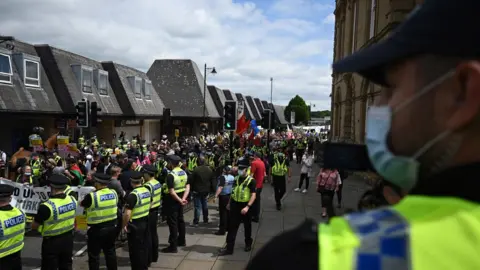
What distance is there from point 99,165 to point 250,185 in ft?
20.3

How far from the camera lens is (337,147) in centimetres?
135

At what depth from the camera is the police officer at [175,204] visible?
8047 mm

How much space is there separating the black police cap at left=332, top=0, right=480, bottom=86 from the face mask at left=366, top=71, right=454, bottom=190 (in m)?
0.06

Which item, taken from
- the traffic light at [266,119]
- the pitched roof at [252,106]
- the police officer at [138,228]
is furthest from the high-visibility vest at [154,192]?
the pitched roof at [252,106]

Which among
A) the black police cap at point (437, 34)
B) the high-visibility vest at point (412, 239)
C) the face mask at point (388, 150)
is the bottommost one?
the high-visibility vest at point (412, 239)

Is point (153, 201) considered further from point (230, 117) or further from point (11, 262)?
point (230, 117)

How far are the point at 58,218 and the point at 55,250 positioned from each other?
0.53 metres

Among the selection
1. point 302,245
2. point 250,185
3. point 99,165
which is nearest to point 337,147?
point 302,245

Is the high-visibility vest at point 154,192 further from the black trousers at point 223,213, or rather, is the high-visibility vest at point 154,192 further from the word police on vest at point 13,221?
the black trousers at point 223,213

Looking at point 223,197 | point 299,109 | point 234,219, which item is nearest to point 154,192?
point 234,219

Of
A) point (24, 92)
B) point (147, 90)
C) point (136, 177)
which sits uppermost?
point (147, 90)

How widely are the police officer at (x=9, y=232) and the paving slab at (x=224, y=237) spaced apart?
6.93 feet

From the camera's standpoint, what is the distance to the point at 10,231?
16.4 ft

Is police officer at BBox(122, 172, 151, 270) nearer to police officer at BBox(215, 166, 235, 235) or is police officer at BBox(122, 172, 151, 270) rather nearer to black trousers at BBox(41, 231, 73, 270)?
black trousers at BBox(41, 231, 73, 270)
